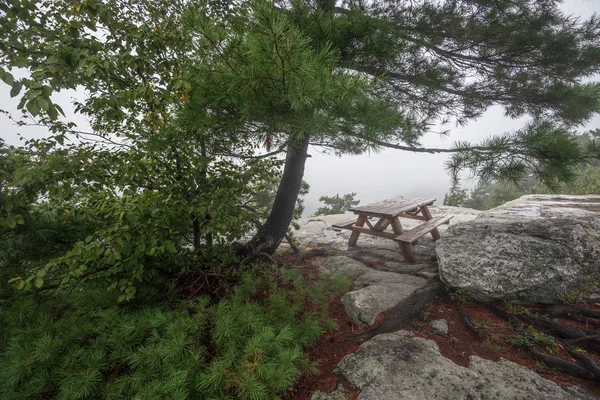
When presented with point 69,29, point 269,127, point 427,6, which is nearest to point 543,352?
Result: point 269,127

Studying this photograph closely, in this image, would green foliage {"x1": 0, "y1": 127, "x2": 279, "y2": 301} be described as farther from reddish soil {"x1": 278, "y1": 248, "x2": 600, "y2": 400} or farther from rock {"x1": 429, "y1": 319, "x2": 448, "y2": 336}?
rock {"x1": 429, "y1": 319, "x2": 448, "y2": 336}

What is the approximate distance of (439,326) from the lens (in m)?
2.90

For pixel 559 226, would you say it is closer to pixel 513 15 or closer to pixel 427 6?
pixel 513 15

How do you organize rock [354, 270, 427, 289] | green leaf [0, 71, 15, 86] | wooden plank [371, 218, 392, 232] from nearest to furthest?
1. green leaf [0, 71, 15, 86]
2. rock [354, 270, 427, 289]
3. wooden plank [371, 218, 392, 232]

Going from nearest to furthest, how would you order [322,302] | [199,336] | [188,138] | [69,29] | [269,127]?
1. [69,29]
2. [199,336]
3. [269,127]
4. [188,138]
5. [322,302]

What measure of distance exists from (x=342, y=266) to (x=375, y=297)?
4.74ft

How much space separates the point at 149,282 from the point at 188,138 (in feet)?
6.02

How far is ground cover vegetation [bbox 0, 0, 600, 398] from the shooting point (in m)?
1.86

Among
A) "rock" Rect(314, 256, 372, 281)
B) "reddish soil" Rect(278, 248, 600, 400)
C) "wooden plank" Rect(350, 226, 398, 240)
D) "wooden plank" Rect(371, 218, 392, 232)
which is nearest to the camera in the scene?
"reddish soil" Rect(278, 248, 600, 400)

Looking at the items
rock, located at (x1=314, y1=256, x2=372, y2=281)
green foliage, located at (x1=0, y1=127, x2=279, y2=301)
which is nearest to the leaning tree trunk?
green foliage, located at (x1=0, y1=127, x2=279, y2=301)

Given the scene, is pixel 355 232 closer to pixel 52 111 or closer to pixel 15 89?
pixel 52 111

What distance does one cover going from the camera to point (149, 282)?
3.09m

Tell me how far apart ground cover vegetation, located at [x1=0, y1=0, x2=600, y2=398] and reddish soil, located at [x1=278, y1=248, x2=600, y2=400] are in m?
0.26

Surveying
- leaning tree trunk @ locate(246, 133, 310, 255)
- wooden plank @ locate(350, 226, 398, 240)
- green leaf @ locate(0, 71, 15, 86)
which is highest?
green leaf @ locate(0, 71, 15, 86)
